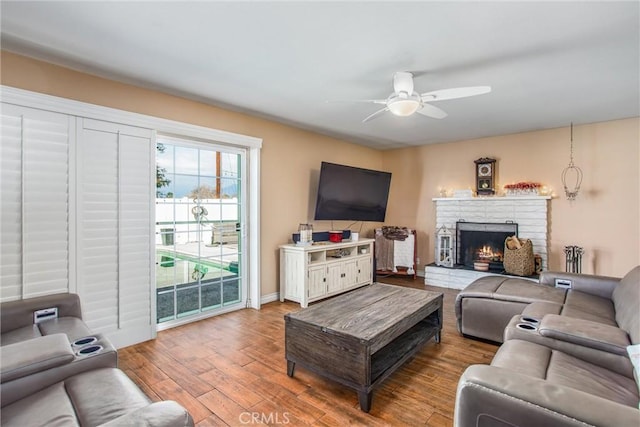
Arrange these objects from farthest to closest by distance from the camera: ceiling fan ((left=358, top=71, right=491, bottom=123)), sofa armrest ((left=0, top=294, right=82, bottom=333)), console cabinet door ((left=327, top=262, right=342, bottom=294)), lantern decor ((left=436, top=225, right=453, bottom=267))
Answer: lantern decor ((left=436, top=225, right=453, bottom=267)) → console cabinet door ((left=327, top=262, right=342, bottom=294)) → ceiling fan ((left=358, top=71, right=491, bottom=123)) → sofa armrest ((left=0, top=294, right=82, bottom=333))

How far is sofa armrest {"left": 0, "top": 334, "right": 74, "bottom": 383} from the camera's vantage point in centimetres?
133

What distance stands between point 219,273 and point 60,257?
1.59 meters

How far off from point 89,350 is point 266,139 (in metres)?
3.07

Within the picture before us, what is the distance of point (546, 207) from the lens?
459cm

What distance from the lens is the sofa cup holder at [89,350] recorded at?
62.3 inches

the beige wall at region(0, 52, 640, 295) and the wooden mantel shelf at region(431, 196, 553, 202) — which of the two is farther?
the wooden mantel shelf at region(431, 196, 553, 202)

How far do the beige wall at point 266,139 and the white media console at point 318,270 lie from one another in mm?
213

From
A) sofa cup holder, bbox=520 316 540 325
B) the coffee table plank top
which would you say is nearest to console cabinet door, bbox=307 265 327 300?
the coffee table plank top

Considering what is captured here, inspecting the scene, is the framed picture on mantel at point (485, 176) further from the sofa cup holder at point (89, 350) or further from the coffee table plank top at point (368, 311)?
the sofa cup holder at point (89, 350)

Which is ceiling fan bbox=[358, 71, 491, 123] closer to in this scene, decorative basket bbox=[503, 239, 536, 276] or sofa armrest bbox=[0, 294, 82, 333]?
sofa armrest bbox=[0, 294, 82, 333]

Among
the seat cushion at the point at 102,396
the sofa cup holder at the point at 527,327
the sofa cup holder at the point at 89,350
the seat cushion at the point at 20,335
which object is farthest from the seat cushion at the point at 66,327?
the sofa cup holder at the point at 527,327

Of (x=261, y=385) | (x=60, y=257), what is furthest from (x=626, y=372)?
(x=60, y=257)

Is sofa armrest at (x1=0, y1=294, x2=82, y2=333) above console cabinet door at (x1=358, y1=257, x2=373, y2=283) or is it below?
→ above

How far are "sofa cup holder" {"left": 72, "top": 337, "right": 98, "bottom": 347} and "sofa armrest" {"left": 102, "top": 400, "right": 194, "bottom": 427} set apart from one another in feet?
2.82
